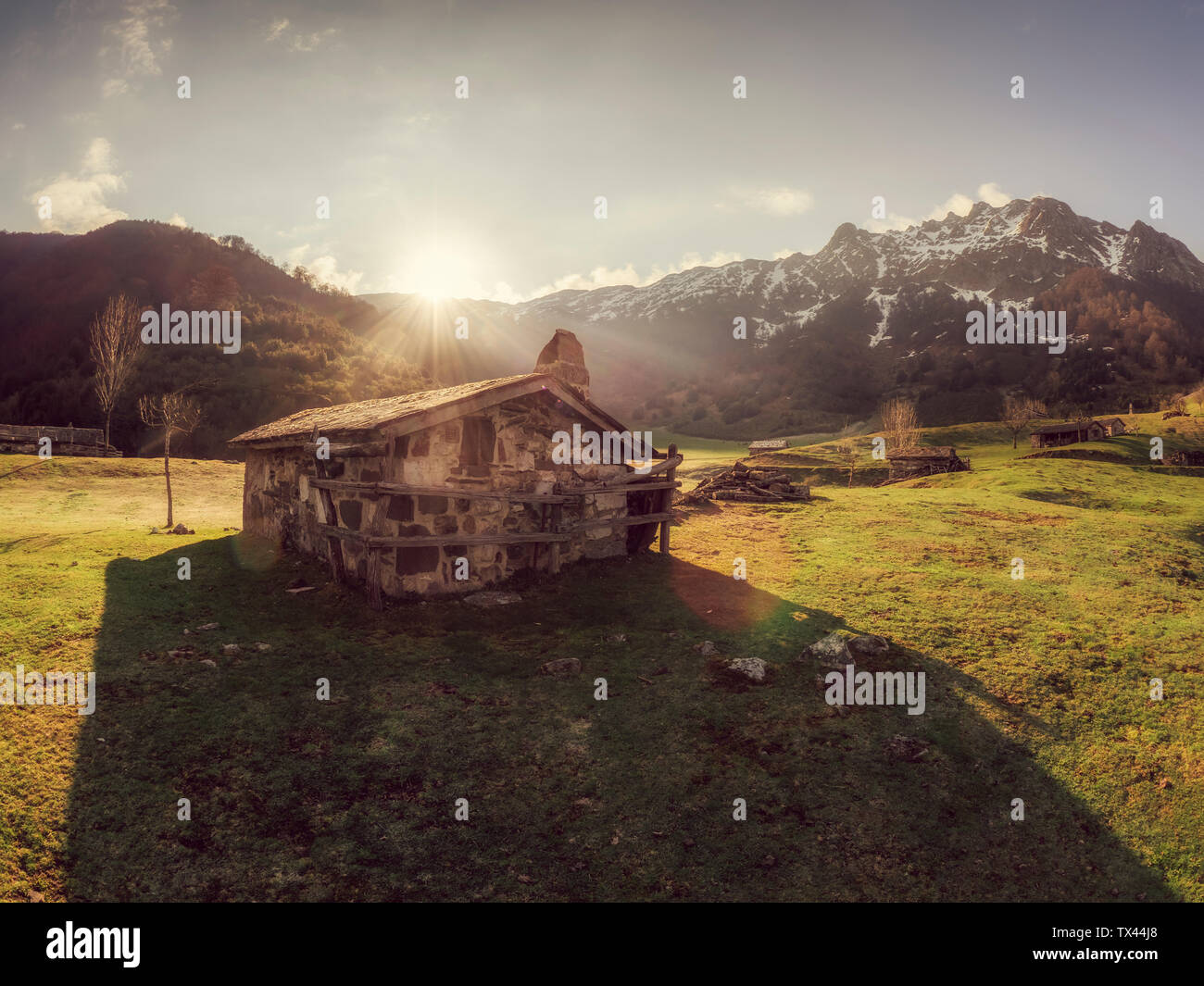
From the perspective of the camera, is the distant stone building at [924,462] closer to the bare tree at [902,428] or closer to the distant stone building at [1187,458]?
the bare tree at [902,428]

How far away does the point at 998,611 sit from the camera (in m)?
10.9

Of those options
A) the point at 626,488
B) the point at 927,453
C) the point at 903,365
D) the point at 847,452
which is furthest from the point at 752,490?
the point at 903,365

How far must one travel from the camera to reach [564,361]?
1571cm

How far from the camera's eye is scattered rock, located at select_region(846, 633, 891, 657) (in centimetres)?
912

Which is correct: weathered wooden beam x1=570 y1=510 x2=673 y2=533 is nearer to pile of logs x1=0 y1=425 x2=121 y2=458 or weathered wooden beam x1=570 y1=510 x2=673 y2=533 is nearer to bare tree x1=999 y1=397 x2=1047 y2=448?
pile of logs x1=0 y1=425 x2=121 y2=458

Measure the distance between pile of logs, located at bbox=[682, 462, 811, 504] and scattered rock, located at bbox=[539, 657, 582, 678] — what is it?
1722 cm

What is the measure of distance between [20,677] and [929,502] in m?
25.8

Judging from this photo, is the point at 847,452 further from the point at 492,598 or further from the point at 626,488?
the point at 492,598

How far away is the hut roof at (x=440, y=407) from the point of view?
37.0 ft

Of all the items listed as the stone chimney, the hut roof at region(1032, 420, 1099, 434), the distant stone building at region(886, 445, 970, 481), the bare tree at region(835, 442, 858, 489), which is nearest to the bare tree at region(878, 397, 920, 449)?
the bare tree at region(835, 442, 858, 489)

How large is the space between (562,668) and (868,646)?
4714mm

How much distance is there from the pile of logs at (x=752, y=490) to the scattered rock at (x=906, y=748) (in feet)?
61.5

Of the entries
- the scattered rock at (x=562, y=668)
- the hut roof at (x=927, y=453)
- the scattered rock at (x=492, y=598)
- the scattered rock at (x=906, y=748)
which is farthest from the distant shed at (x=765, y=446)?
the scattered rock at (x=906, y=748)

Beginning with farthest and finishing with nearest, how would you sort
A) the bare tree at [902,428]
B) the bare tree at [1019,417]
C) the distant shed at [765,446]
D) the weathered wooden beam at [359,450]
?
the distant shed at [765,446], the bare tree at [1019,417], the bare tree at [902,428], the weathered wooden beam at [359,450]
